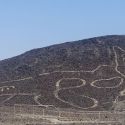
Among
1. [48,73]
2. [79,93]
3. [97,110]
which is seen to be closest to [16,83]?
[48,73]

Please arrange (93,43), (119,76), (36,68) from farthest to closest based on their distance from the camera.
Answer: (93,43) < (36,68) < (119,76)

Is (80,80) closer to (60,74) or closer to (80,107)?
(60,74)

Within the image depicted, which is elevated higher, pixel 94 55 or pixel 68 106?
pixel 94 55

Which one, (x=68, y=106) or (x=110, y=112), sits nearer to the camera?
(x=110, y=112)

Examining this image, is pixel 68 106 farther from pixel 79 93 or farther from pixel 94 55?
pixel 94 55

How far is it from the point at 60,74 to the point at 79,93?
25.8 ft

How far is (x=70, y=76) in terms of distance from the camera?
80.2 m

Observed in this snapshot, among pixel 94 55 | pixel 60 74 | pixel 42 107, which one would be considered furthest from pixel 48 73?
pixel 42 107

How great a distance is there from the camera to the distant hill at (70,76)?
72188 mm

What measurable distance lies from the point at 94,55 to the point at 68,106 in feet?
65.5

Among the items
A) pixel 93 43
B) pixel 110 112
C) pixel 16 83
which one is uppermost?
pixel 93 43

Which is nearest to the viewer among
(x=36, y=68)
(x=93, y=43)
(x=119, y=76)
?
(x=119, y=76)

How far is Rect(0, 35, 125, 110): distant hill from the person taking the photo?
72.2 meters

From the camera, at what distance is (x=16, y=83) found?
265ft
